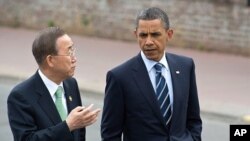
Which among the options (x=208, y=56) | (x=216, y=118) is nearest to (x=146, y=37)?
(x=216, y=118)

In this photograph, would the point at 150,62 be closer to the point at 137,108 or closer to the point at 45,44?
the point at 137,108

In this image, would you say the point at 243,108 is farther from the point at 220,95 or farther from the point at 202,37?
the point at 202,37

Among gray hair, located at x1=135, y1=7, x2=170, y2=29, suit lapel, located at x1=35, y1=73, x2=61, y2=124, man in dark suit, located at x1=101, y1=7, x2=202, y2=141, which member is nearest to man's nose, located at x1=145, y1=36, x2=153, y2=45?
man in dark suit, located at x1=101, y1=7, x2=202, y2=141

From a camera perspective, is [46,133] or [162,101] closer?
[46,133]

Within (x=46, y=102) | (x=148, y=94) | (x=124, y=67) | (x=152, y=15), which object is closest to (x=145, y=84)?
(x=148, y=94)

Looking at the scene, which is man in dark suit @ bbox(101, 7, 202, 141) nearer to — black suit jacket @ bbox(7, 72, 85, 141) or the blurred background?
black suit jacket @ bbox(7, 72, 85, 141)

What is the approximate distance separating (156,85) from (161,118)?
0.74 ft

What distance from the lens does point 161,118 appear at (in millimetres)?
4586

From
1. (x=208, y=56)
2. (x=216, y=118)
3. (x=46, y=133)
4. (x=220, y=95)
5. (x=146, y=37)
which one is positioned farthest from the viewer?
(x=208, y=56)

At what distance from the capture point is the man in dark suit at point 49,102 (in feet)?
13.8

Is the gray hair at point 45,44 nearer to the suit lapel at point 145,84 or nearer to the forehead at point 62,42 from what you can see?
the forehead at point 62,42

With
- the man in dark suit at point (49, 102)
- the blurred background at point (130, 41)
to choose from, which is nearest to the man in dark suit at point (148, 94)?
the man in dark suit at point (49, 102)

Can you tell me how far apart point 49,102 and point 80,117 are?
250 millimetres

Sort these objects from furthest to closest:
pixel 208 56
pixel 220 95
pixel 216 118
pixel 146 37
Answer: pixel 208 56
pixel 220 95
pixel 216 118
pixel 146 37
